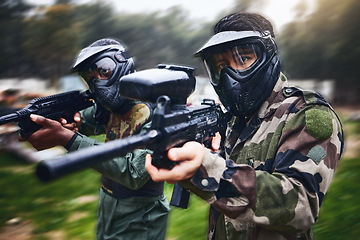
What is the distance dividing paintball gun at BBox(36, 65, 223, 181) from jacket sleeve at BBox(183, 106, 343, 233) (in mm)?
183

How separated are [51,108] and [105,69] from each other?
27.1 inches

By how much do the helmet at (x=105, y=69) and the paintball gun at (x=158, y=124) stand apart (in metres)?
0.94

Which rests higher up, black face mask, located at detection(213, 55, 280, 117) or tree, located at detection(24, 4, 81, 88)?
tree, located at detection(24, 4, 81, 88)

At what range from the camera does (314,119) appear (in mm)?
1261

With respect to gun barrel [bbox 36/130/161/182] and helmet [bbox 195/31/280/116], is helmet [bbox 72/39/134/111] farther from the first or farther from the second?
gun barrel [bbox 36/130/161/182]

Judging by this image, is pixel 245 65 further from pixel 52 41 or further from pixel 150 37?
pixel 150 37

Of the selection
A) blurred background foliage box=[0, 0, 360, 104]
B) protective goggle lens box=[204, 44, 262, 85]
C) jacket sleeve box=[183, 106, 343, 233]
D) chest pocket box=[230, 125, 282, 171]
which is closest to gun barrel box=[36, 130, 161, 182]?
jacket sleeve box=[183, 106, 343, 233]

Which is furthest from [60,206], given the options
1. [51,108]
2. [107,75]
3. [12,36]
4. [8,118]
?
[12,36]

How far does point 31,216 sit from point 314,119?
468cm

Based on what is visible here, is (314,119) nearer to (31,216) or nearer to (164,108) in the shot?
(164,108)

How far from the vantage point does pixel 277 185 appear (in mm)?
1145

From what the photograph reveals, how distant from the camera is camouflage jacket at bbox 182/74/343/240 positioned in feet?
3.76

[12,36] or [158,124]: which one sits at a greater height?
[12,36]

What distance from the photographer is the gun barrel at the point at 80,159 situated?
780mm
